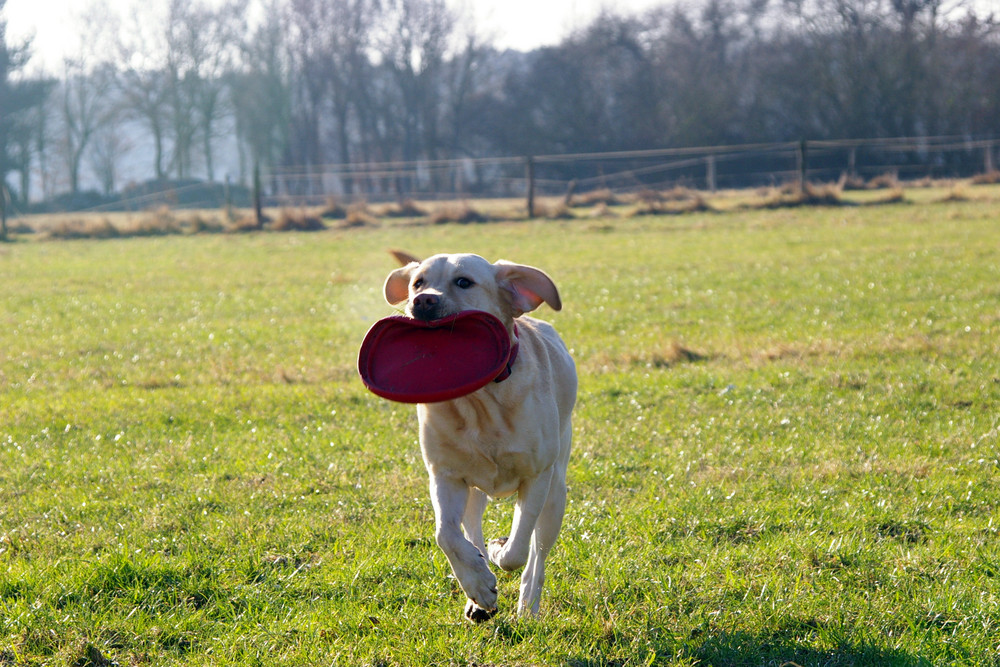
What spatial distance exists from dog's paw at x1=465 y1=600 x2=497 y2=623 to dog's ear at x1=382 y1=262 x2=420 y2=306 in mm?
1403

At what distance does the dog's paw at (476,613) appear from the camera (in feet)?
11.1

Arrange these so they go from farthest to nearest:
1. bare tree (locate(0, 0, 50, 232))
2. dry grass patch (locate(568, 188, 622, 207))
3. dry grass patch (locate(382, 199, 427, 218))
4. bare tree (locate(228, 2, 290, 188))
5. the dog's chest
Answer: bare tree (locate(228, 2, 290, 188)) < bare tree (locate(0, 0, 50, 232)) < dry grass patch (locate(568, 188, 622, 207)) < dry grass patch (locate(382, 199, 427, 218)) < the dog's chest

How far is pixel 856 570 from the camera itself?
12.7 ft

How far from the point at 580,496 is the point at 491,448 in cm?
150

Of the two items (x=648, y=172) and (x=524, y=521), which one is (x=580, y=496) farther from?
(x=648, y=172)

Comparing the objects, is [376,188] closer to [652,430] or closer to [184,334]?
[184,334]

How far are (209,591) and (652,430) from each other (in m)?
3.08

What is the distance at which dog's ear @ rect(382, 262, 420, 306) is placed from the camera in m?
4.18

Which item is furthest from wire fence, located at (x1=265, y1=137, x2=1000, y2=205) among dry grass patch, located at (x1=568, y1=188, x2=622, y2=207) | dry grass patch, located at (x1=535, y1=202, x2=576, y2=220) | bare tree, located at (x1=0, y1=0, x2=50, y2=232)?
bare tree, located at (x1=0, y1=0, x2=50, y2=232)

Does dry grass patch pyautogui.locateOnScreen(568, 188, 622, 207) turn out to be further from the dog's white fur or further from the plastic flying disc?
the plastic flying disc

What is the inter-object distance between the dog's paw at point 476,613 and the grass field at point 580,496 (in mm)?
72

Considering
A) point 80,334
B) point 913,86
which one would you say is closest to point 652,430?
point 80,334

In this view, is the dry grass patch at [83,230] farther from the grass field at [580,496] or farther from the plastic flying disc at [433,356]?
the plastic flying disc at [433,356]

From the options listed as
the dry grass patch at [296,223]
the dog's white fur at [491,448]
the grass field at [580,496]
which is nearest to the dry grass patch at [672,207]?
the dry grass patch at [296,223]
